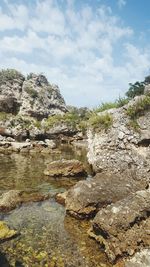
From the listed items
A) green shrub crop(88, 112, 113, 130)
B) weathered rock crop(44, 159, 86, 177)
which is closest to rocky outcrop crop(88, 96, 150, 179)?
green shrub crop(88, 112, 113, 130)

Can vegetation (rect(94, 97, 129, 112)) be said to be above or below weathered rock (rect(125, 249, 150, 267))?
above

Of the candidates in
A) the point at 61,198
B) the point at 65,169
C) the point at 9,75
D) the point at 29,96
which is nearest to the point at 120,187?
the point at 61,198

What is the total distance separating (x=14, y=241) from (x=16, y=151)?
32780mm

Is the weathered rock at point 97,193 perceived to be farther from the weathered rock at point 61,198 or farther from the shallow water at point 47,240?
the weathered rock at point 61,198

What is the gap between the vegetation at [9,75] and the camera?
84000 mm

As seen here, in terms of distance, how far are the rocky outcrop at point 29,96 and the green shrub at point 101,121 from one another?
5326 centimetres

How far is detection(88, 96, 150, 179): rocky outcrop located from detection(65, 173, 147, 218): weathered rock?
1.14 metres

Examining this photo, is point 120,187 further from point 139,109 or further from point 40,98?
point 40,98

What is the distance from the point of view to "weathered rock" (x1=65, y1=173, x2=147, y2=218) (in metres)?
18.2

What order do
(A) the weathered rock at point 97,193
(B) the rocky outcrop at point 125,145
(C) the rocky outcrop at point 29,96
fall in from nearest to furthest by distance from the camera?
(A) the weathered rock at point 97,193, (B) the rocky outcrop at point 125,145, (C) the rocky outcrop at point 29,96

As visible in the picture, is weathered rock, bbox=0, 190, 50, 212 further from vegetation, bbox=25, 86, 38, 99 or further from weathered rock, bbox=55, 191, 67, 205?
vegetation, bbox=25, 86, 38, 99

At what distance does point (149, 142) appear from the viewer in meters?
21.2

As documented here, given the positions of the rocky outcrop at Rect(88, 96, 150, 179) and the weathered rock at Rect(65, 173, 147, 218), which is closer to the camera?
the weathered rock at Rect(65, 173, 147, 218)

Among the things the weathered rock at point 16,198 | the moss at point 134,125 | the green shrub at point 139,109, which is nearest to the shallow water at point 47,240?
the weathered rock at point 16,198
